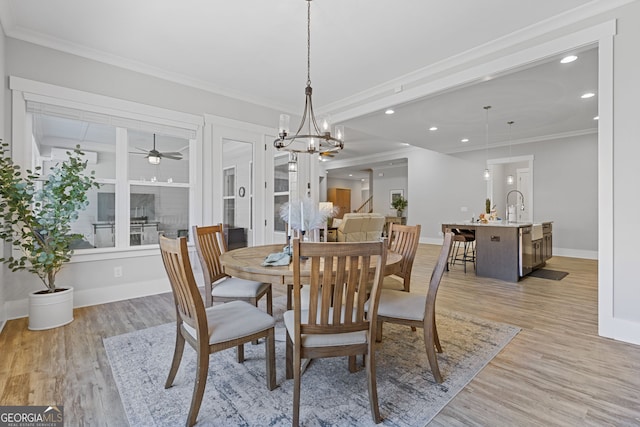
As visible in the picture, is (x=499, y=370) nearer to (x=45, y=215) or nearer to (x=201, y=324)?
(x=201, y=324)

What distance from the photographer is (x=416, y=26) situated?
A: 2855mm

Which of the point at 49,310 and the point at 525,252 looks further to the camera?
the point at 525,252

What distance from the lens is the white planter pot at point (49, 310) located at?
2.71m

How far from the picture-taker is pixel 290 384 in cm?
187

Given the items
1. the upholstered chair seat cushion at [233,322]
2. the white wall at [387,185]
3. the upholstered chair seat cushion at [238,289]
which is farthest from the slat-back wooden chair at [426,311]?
the white wall at [387,185]

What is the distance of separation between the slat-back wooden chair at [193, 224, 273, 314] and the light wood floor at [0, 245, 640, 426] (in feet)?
2.70

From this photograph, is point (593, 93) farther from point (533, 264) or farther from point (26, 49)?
point (26, 49)

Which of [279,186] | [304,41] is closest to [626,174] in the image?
[304,41]

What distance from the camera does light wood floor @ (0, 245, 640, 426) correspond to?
5.32ft

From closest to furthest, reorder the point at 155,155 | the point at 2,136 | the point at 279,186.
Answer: the point at 2,136 < the point at 155,155 < the point at 279,186

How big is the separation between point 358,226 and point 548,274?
3960 mm

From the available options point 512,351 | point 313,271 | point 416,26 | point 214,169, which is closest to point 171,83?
point 214,169

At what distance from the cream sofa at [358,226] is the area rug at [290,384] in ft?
16.2

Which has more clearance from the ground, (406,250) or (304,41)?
(304,41)
